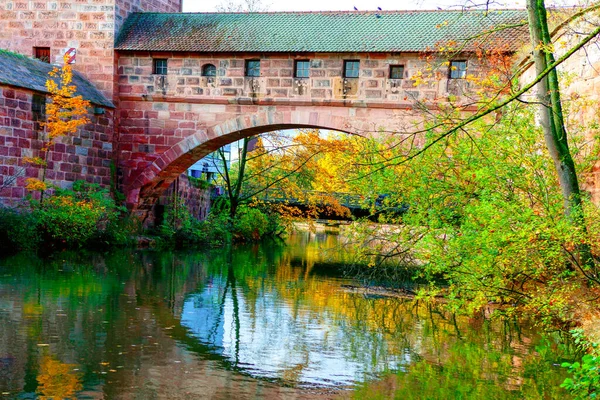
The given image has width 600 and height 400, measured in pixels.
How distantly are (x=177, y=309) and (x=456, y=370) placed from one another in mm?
4566

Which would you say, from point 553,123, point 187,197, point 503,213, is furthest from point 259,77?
point 503,213

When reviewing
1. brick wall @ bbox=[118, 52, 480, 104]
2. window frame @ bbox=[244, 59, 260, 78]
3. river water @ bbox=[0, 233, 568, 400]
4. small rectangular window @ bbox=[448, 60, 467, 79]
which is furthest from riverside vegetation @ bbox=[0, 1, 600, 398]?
window frame @ bbox=[244, 59, 260, 78]

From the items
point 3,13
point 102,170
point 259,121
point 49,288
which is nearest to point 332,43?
point 259,121

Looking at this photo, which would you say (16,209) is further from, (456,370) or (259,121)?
(456,370)

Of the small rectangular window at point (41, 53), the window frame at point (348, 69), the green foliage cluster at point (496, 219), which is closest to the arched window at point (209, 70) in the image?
the window frame at point (348, 69)

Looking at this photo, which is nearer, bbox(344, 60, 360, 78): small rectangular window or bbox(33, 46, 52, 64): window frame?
bbox(344, 60, 360, 78): small rectangular window

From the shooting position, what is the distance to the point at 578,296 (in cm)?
1001

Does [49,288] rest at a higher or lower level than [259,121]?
lower

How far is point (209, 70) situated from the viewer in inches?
885

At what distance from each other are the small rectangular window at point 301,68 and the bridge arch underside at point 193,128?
78 cm

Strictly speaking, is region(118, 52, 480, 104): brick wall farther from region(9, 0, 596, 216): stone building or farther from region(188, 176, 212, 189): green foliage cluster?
region(188, 176, 212, 189): green foliage cluster

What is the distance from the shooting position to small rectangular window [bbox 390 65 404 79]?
68.5 feet

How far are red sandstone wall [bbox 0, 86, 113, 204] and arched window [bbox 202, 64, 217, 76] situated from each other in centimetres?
256

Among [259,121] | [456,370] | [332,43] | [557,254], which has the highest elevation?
[332,43]
